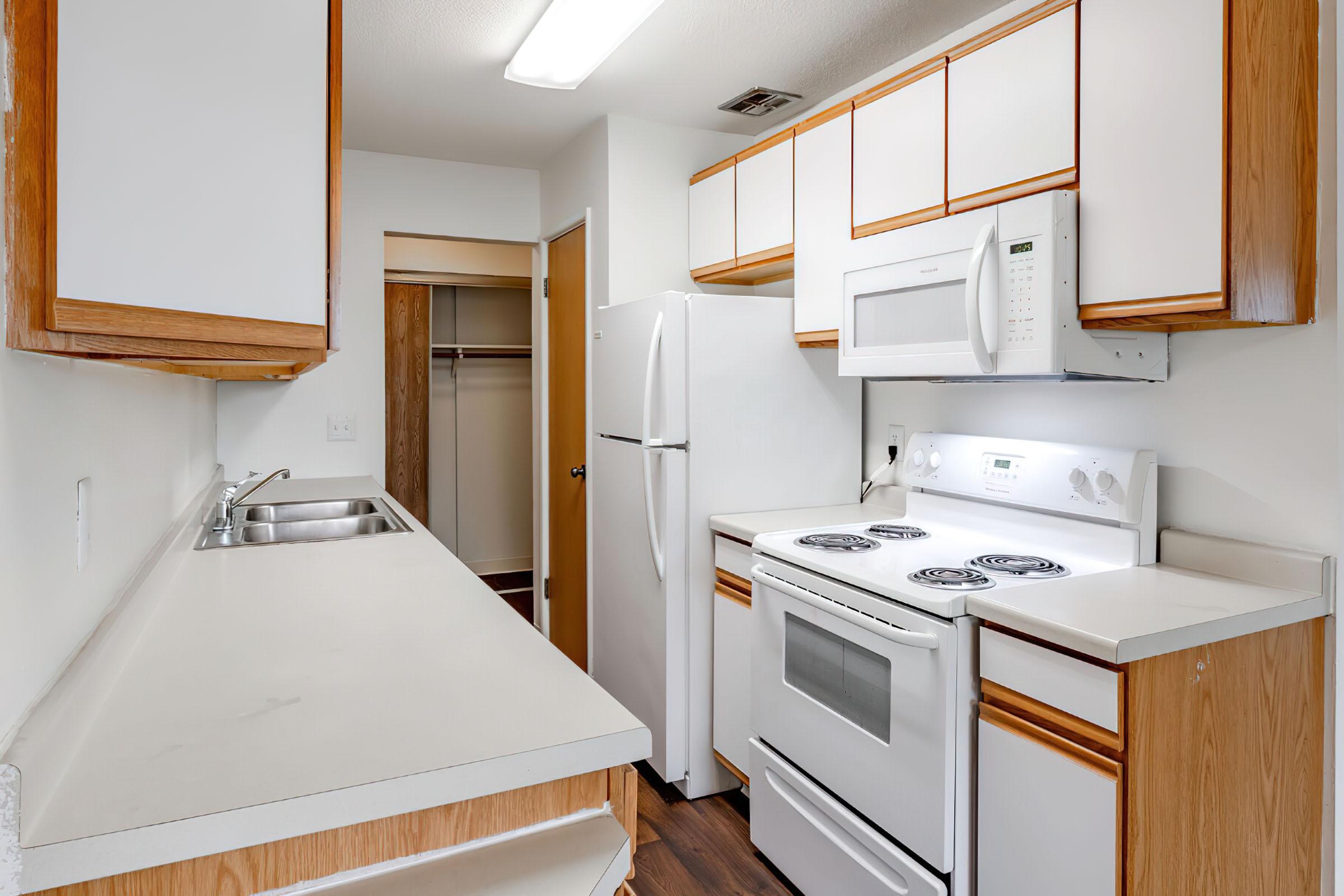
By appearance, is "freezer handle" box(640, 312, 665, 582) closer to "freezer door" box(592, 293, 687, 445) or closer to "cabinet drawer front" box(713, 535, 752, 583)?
"freezer door" box(592, 293, 687, 445)

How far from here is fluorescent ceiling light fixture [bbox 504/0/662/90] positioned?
2.17 m

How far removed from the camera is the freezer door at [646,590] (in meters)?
2.64

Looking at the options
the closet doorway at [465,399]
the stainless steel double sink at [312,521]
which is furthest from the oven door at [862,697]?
the closet doorway at [465,399]

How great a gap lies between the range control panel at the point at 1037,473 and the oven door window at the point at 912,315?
15.7 inches

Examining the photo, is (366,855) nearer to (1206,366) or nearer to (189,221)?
(189,221)

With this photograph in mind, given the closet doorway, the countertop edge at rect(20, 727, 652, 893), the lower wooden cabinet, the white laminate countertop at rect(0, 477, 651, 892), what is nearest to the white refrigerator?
the lower wooden cabinet

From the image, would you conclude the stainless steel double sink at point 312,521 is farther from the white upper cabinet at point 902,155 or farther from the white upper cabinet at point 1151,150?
the white upper cabinet at point 1151,150

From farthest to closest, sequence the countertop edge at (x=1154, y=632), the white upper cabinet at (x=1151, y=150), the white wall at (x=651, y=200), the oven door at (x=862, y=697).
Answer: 1. the white wall at (x=651, y=200)
2. the oven door at (x=862, y=697)
3. the white upper cabinet at (x=1151, y=150)
4. the countertop edge at (x=1154, y=632)

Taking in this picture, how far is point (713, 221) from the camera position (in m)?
3.15

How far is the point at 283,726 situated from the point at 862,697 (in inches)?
50.6

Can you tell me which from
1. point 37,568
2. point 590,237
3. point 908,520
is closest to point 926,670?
point 908,520

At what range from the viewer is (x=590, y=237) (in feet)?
10.9

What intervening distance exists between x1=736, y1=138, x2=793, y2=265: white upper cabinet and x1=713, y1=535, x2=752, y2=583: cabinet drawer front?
100 centimetres

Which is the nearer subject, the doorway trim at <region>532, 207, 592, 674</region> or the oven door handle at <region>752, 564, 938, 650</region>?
the oven door handle at <region>752, 564, 938, 650</region>
